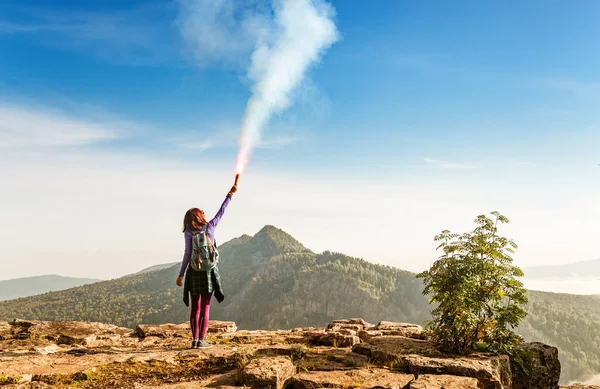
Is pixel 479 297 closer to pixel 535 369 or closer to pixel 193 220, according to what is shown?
pixel 535 369

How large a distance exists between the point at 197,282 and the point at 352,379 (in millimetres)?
4675

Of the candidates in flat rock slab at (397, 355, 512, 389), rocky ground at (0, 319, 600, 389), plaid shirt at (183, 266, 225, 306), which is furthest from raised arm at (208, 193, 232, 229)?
flat rock slab at (397, 355, 512, 389)

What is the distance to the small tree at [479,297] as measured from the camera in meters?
8.77

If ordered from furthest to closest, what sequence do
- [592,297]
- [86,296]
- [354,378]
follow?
[592,297]
[86,296]
[354,378]

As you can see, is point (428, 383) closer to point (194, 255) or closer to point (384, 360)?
point (384, 360)

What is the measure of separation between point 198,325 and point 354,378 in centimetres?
463

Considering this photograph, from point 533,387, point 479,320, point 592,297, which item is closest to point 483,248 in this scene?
Result: point 479,320

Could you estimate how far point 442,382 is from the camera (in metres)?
6.50

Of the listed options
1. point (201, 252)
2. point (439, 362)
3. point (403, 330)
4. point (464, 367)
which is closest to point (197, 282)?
point (201, 252)

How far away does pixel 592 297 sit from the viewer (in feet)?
645

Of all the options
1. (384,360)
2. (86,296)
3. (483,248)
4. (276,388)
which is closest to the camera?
(276,388)

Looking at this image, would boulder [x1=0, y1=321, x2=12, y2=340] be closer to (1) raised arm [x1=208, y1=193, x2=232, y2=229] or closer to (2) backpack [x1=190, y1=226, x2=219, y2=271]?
(2) backpack [x1=190, y1=226, x2=219, y2=271]

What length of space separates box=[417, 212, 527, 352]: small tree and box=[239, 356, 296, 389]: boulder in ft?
14.1

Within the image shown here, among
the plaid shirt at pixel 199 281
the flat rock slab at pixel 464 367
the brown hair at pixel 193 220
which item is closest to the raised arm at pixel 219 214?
the brown hair at pixel 193 220
